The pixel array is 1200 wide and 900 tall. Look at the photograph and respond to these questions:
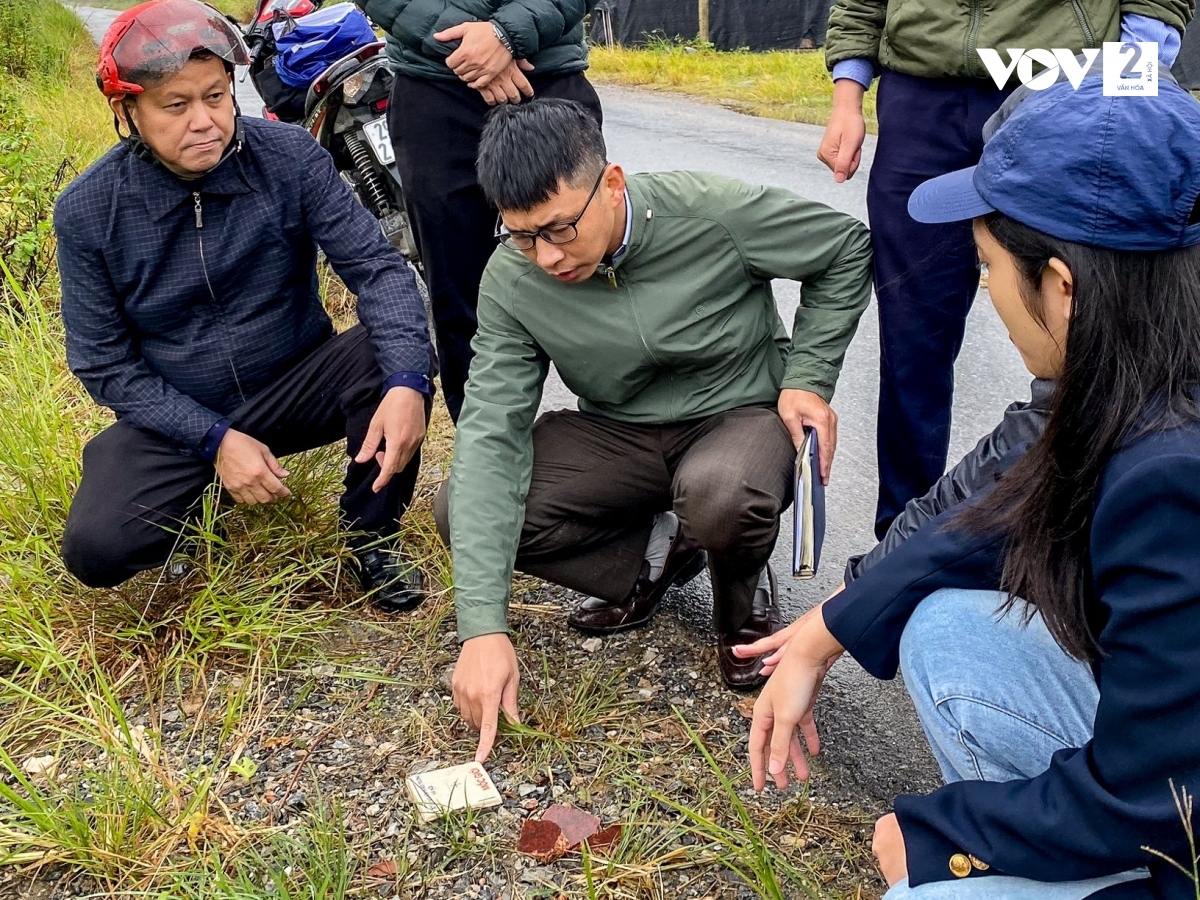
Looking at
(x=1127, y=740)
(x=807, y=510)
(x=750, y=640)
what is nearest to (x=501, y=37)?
(x=807, y=510)

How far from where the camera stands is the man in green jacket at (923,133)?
233 centimetres

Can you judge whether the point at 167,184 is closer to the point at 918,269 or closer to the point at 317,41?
the point at 918,269

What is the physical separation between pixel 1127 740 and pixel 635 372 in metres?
1.46

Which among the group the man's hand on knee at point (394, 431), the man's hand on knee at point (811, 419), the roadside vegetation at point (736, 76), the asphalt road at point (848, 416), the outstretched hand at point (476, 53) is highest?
the outstretched hand at point (476, 53)

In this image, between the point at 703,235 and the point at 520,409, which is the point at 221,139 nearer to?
the point at 520,409

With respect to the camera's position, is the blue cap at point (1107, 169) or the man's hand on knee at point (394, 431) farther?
the man's hand on knee at point (394, 431)

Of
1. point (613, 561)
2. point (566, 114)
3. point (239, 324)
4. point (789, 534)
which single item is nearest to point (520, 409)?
point (613, 561)

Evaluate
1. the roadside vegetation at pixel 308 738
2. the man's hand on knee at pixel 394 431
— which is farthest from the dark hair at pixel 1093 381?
the man's hand on knee at pixel 394 431

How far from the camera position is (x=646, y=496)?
2.60 m

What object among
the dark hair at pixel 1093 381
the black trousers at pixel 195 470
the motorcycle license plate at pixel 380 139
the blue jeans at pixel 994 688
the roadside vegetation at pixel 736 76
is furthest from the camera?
the roadside vegetation at pixel 736 76

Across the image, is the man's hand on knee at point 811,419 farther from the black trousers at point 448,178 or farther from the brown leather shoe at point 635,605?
the black trousers at point 448,178

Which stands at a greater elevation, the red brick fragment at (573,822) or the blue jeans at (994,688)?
the blue jeans at (994,688)

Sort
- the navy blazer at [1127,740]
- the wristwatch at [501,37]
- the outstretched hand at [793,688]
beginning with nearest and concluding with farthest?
the navy blazer at [1127,740]
the outstretched hand at [793,688]
the wristwatch at [501,37]

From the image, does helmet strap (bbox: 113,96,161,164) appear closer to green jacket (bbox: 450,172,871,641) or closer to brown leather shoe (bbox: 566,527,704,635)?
green jacket (bbox: 450,172,871,641)
